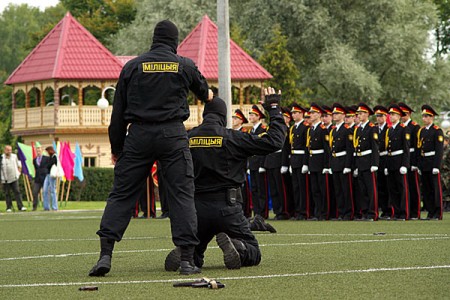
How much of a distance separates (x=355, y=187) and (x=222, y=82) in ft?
11.6

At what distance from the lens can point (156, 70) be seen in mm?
10594

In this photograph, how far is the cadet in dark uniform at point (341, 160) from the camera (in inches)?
862

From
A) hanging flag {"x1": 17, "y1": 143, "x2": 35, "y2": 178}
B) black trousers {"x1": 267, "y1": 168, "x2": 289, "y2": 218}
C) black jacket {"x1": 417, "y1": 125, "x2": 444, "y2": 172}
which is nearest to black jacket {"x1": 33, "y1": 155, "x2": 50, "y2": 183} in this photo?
hanging flag {"x1": 17, "y1": 143, "x2": 35, "y2": 178}

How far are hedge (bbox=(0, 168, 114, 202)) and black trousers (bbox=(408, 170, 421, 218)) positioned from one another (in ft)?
89.5

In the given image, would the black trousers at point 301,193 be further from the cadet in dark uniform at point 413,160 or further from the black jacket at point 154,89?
the black jacket at point 154,89

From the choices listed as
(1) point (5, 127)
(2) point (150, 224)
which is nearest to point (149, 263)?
(2) point (150, 224)

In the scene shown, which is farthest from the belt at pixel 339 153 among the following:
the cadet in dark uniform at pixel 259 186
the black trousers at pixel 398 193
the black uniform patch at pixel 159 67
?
the black uniform patch at pixel 159 67

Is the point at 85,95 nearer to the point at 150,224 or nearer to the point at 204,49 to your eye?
the point at 204,49

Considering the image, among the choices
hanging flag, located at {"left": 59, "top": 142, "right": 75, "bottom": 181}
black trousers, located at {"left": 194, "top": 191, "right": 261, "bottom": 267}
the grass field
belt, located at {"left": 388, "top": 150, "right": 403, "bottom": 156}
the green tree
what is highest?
the green tree

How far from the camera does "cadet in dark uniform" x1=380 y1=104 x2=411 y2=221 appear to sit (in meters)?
21.5

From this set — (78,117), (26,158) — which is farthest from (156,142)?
(78,117)

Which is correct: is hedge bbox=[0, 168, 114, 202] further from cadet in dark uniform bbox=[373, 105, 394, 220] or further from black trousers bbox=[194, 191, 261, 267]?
black trousers bbox=[194, 191, 261, 267]

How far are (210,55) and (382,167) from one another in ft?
140

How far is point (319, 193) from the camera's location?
22609 mm
